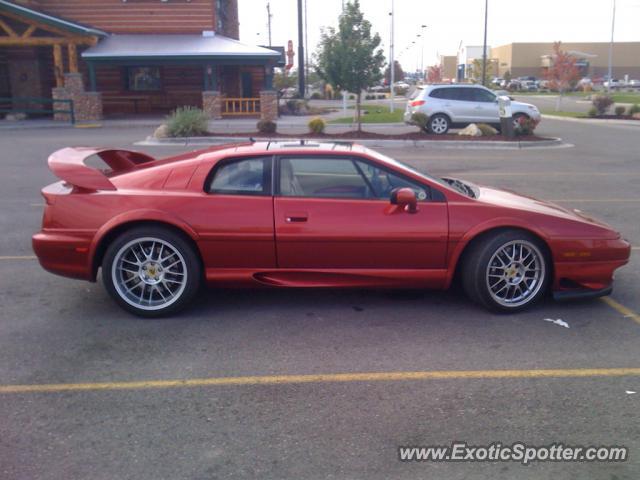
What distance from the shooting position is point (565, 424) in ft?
12.9

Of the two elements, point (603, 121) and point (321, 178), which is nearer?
point (321, 178)

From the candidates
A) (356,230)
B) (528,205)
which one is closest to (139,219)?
(356,230)

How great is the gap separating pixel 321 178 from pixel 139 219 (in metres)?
1.54

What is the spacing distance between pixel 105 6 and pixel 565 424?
109 ft

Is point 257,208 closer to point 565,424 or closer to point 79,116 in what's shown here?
point 565,424

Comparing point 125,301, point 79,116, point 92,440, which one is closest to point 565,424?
point 92,440

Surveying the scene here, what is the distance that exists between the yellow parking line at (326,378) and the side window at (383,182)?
1.71m

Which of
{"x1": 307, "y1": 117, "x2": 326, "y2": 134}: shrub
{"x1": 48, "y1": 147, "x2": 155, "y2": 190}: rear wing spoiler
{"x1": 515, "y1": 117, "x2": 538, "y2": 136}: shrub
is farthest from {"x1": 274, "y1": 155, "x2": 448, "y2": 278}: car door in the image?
{"x1": 515, "y1": 117, "x2": 538, "y2": 136}: shrub

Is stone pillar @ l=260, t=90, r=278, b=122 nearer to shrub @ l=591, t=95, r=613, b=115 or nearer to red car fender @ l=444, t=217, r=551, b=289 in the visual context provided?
shrub @ l=591, t=95, r=613, b=115

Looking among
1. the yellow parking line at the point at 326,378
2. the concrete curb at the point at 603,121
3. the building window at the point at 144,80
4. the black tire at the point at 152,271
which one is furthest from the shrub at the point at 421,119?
the yellow parking line at the point at 326,378

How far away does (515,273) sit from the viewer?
5.68 metres

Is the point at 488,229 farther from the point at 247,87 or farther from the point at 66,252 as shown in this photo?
the point at 247,87

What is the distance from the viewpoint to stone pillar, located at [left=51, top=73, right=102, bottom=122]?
2930cm

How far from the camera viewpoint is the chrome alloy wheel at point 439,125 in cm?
2288
